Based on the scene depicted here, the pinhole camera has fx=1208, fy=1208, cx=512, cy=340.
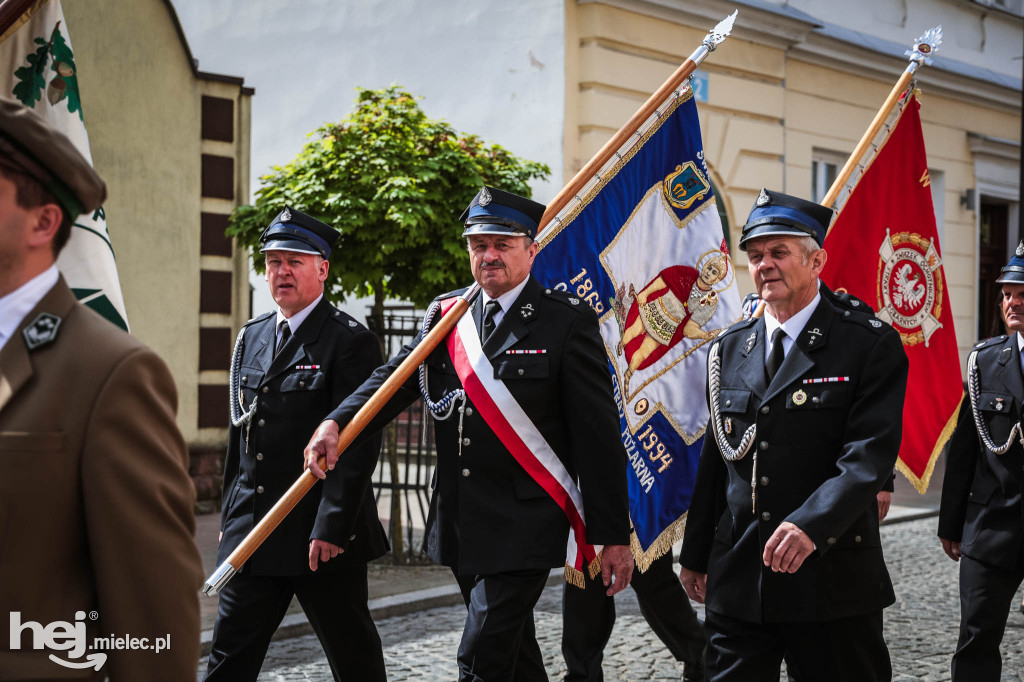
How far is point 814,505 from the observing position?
3486mm

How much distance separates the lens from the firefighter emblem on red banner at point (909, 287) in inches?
249

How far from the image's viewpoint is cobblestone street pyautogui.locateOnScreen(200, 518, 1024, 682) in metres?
5.95

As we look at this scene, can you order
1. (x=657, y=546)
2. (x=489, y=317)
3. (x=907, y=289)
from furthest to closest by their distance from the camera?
(x=907, y=289)
(x=657, y=546)
(x=489, y=317)

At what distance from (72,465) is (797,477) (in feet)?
7.61

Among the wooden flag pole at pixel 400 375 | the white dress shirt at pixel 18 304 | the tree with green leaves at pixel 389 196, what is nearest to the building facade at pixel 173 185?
the tree with green leaves at pixel 389 196

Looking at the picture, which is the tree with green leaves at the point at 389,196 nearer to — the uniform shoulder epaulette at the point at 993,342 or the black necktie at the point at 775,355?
the uniform shoulder epaulette at the point at 993,342

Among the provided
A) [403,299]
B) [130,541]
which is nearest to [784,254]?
[130,541]

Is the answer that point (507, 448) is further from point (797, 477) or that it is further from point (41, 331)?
point (41, 331)

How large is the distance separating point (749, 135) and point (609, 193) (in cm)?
923

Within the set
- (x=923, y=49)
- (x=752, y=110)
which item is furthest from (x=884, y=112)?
(x=752, y=110)

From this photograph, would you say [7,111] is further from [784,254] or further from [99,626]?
[784,254]

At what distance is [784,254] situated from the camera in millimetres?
3852

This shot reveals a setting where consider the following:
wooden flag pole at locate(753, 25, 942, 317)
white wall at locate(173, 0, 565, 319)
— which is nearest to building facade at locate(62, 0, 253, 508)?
white wall at locate(173, 0, 565, 319)

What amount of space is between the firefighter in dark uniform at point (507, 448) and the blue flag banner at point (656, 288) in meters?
1.09
